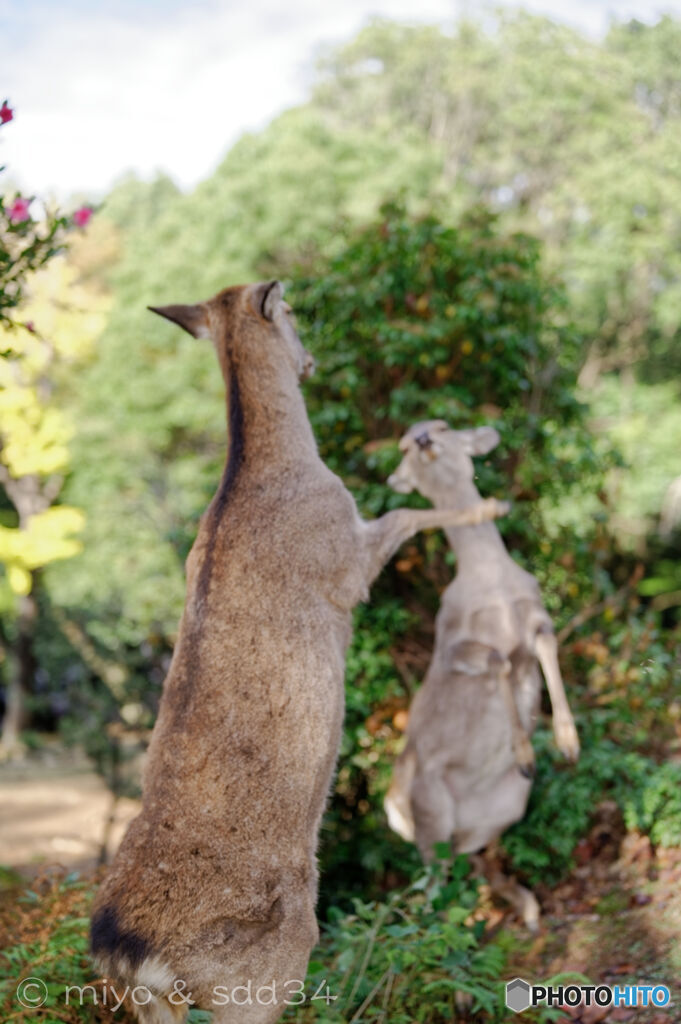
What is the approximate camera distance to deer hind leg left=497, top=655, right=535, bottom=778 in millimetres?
4887

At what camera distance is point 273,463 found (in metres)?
3.95

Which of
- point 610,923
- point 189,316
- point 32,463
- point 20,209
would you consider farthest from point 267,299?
point 32,463

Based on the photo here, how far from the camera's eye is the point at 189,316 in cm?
441

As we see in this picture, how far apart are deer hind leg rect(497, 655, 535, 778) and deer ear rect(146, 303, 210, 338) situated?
7.55 ft

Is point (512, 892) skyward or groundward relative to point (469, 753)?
groundward

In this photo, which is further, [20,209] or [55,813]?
[55,813]

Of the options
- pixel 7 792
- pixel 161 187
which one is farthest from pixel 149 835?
pixel 161 187

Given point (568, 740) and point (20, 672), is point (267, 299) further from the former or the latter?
point (20, 672)

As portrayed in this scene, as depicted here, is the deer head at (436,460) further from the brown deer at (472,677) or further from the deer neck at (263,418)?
the deer neck at (263,418)

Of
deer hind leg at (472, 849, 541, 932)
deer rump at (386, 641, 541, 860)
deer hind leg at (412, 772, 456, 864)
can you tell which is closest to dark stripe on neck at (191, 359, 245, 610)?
deer rump at (386, 641, 541, 860)

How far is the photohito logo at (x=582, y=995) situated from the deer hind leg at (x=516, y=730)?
1014 mm

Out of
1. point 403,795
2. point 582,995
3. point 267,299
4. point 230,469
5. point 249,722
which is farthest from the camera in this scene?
point 403,795

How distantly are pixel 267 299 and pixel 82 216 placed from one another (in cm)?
189

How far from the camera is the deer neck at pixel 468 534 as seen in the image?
5.07 meters
